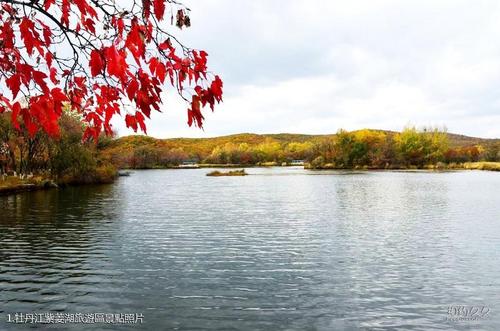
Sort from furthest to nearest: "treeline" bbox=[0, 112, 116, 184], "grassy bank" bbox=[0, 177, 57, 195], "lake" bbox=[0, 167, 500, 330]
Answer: "treeline" bbox=[0, 112, 116, 184]
"grassy bank" bbox=[0, 177, 57, 195]
"lake" bbox=[0, 167, 500, 330]

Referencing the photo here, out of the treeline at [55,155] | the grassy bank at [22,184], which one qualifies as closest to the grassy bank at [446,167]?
the treeline at [55,155]

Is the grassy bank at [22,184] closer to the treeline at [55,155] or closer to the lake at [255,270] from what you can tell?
the treeline at [55,155]

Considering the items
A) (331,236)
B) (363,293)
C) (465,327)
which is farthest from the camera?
(331,236)

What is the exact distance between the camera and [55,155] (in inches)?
2547

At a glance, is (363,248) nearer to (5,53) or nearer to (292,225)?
(292,225)

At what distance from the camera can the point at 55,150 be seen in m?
64.1

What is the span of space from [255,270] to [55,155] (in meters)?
55.9

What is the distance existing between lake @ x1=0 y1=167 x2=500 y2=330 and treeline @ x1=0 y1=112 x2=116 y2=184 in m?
31.5

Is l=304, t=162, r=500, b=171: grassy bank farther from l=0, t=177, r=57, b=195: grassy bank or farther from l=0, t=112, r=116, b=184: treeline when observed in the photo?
l=0, t=177, r=57, b=195: grassy bank

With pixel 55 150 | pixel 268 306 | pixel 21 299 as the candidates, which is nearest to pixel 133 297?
pixel 21 299

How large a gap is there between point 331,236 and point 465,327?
12960mm

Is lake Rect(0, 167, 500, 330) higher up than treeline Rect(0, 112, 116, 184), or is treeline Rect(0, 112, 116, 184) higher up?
treeline Rect(0, 112, 116, 184)

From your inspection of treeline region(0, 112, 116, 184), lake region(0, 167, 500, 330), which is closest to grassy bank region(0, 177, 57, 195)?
treeline region(0, 112, 116, 184)

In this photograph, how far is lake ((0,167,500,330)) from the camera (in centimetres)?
1216
